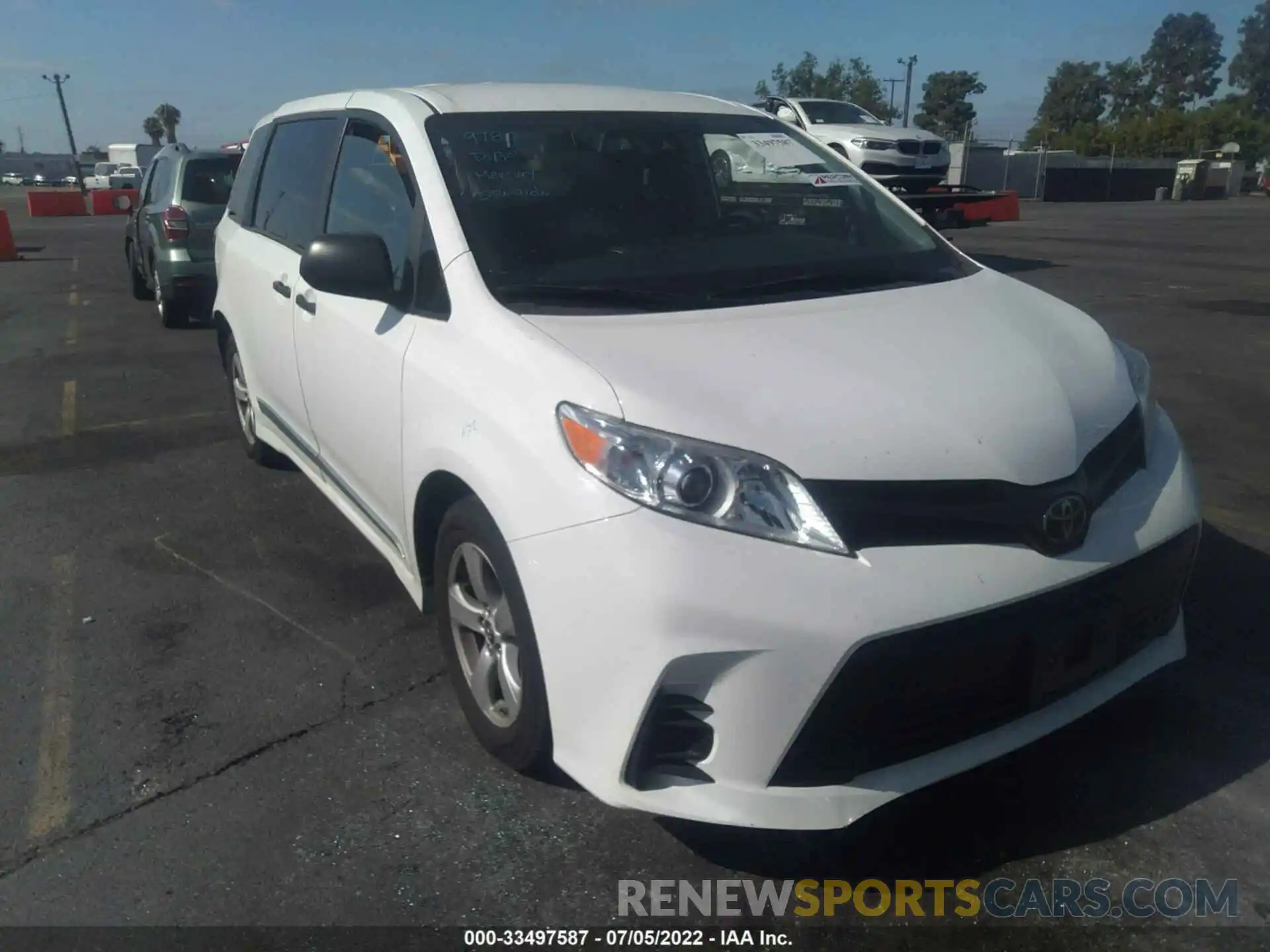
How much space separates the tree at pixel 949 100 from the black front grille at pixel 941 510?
341 ft

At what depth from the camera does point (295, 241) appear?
4.44 metres

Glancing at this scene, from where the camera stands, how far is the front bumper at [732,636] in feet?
7.26

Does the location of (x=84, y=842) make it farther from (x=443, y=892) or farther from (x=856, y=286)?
(x=856, y=286)

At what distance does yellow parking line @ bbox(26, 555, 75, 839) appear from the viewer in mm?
2914

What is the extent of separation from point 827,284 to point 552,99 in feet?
4.05

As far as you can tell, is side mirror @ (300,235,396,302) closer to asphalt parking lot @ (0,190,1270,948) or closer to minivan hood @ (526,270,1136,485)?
minivan hood @ (526,270,1136,485)

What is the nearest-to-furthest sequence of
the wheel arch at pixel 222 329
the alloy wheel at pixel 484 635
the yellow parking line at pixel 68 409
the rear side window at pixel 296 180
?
the alloy wheel at pixel 484 635 < the rear side window at pixel 296 180 < the wheel arch at pixel 222 329 < the yellow parking line at pixel 68 409

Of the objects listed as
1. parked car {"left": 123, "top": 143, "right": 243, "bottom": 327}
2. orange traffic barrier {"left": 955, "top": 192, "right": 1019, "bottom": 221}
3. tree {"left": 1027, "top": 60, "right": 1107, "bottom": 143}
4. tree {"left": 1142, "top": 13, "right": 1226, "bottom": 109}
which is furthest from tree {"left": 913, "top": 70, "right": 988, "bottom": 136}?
parked car {"left": 123, "top": 143, "right": 243, "bottom": 327}

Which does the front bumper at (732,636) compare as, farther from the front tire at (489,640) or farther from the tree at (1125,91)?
the tree at (1125,91)

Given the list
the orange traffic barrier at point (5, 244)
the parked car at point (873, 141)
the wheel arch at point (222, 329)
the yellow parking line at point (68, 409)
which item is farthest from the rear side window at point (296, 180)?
the orange traffic barrier at point (5, 244)

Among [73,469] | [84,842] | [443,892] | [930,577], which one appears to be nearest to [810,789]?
[930,577]

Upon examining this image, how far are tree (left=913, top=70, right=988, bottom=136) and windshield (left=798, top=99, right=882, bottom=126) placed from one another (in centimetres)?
8502

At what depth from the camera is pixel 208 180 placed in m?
10.1

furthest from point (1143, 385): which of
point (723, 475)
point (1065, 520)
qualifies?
point (723, 475)
